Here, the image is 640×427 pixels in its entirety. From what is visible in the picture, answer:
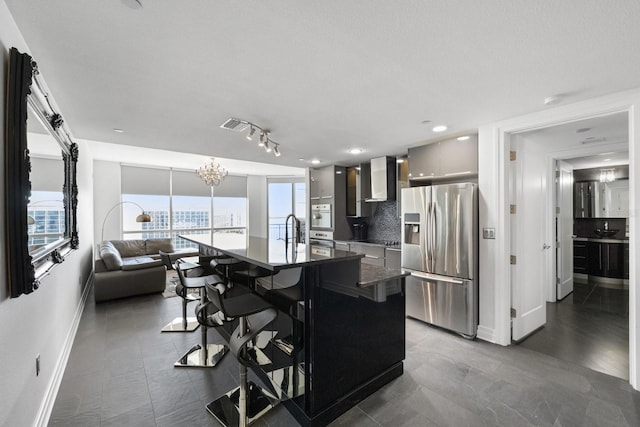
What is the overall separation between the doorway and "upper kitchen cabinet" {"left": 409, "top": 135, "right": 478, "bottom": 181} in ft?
1.27

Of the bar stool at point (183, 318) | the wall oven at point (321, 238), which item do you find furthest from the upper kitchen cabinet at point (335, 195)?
the bar stool at point (183, 318)

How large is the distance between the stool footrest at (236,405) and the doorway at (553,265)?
2.62m

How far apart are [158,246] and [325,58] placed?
6.38m

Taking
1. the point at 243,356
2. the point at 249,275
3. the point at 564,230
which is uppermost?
the point at 564,230

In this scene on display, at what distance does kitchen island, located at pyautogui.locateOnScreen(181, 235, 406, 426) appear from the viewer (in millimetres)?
1795

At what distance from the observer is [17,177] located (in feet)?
4.31

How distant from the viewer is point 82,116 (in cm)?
266

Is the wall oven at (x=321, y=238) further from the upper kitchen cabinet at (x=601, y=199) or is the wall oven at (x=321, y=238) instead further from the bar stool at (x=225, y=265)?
the upper kitchen cabinet at (x=601, y=199)

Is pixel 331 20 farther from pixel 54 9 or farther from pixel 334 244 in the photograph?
pixel 334 244

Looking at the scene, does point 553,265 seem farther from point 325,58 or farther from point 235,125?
point 235,125

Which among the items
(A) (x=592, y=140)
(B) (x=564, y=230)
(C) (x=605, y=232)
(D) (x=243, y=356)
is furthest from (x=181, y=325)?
(C) (x=605, y=232)

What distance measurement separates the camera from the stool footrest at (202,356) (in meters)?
2.49

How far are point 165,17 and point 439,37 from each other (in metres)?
1.41

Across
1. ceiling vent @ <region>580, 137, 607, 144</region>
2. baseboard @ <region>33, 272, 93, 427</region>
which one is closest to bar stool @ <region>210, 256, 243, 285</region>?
baseboard @ <region>33, 272, 93, 427</region>
